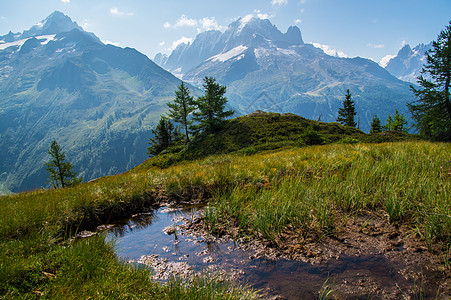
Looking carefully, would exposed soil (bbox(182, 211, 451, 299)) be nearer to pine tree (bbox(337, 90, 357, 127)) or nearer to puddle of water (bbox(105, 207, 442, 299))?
puddle of water (bbox(105, 207, 442, 299))

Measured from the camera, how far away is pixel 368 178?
21.7 ft

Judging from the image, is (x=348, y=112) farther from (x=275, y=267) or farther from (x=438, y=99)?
(x=275, y=267)

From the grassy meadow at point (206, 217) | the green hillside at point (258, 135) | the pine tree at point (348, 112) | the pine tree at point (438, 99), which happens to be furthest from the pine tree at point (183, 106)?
A: the pine tree at point (348, 112)

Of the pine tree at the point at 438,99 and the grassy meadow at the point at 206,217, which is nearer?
the grassy meadow at the point at 206,217

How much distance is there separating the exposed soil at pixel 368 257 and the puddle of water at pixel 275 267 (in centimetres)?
1

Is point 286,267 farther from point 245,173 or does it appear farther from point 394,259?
point 245,173

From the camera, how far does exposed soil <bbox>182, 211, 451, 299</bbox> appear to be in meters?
3.03

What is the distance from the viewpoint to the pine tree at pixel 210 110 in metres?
45.7

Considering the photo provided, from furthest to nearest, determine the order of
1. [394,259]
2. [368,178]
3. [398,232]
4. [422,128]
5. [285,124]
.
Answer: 1. [285,124]
2. [422,128]
3. [368,178]
4. [398,232]
5. [394,259]

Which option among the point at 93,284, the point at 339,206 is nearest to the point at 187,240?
the point at 93,284

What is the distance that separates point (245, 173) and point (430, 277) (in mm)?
6556

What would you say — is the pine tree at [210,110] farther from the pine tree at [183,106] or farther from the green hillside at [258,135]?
the pine tree at [183,106]

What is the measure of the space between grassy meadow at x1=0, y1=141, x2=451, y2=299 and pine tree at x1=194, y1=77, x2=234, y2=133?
36.5 meters

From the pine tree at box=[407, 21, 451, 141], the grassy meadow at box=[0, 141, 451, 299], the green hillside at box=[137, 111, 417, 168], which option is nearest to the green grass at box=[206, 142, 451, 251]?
the grassy meadow at box=[0, 141, 451, 299]
